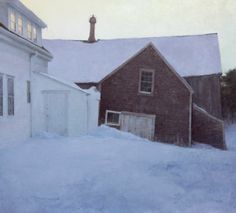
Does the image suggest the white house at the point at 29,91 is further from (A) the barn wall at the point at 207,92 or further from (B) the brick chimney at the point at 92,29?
(B) the brick chimney at the point at 92,29

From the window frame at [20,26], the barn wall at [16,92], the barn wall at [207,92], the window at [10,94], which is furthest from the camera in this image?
the barn wall at [207,92]

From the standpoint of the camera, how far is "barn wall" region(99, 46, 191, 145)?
1145 inches

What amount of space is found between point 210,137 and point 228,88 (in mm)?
22719

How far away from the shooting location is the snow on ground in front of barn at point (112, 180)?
890 centimetres

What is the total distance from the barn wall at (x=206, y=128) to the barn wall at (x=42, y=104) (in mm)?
10367

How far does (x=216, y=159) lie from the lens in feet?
49.8

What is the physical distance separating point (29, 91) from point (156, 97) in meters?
11.7

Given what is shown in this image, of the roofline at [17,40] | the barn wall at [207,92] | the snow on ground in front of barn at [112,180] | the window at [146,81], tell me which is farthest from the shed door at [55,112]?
the barn wall at [207,92]

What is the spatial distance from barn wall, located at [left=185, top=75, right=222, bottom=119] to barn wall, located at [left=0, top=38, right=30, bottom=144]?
57.7ft

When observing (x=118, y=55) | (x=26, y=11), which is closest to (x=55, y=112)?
(x=26, y=11)

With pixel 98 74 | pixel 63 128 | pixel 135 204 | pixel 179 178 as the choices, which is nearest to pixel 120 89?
pixel 98 74

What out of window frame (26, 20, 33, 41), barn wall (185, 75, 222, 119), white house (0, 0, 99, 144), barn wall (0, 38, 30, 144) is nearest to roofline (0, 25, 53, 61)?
white house (0, 0, 99, 144)

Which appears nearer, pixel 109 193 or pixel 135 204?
pixel 135 204

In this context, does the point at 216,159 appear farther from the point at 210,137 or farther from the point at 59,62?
the point at 59,62
